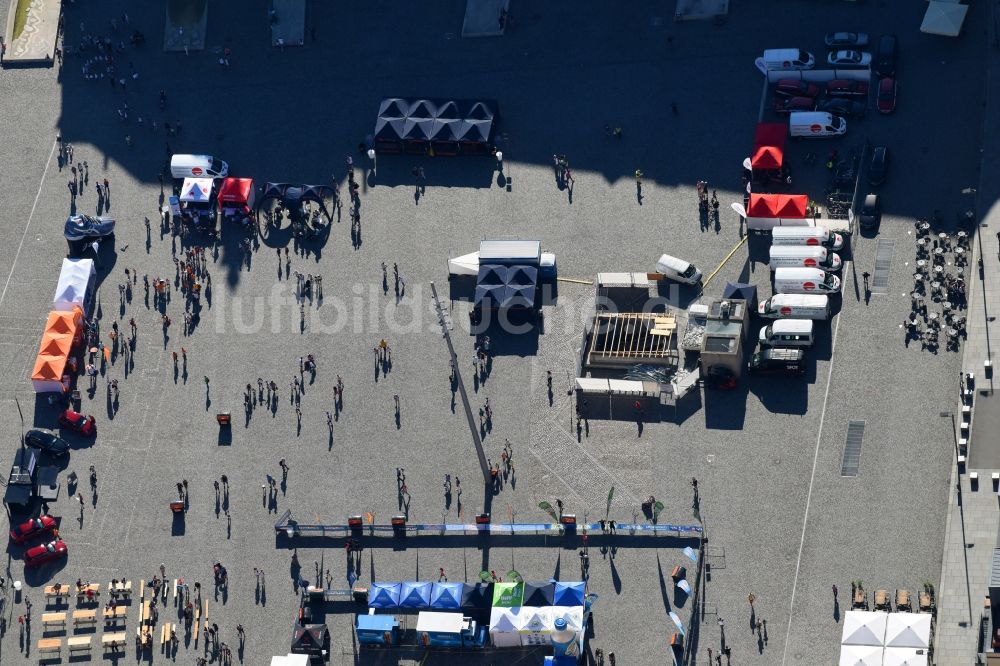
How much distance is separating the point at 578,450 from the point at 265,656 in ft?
90.5

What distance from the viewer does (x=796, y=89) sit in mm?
198000

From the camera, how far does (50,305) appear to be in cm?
19600

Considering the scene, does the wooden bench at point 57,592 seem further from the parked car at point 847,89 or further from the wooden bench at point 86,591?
the parked car at point 847,89

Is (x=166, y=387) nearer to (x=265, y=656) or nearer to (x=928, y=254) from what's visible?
(x=265, y=656)

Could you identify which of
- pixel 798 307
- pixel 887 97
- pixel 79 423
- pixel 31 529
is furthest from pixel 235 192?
pixel 887 97

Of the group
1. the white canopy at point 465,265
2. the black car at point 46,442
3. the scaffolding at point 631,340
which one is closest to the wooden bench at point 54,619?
the black car at point 46,442

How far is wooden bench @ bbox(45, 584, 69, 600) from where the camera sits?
179625 mm

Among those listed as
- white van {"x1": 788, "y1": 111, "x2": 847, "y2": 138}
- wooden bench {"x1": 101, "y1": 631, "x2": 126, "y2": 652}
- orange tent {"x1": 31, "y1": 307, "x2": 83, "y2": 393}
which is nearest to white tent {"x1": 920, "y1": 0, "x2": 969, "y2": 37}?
white van {"x1": 788, "y1": 111, "x2": 847, "y2": 138}

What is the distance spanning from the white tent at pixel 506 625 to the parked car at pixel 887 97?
52.7m

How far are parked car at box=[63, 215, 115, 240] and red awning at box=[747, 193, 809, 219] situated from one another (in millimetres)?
52387

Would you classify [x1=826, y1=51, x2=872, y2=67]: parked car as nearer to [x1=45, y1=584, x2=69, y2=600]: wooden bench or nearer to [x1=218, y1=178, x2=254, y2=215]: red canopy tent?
[x1=218, y1=178, x2=254, y2=215]: red canopy tent

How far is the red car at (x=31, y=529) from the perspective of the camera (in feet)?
597

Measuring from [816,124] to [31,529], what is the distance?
225 feet

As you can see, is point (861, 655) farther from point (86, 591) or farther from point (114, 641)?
point (86, 591)
